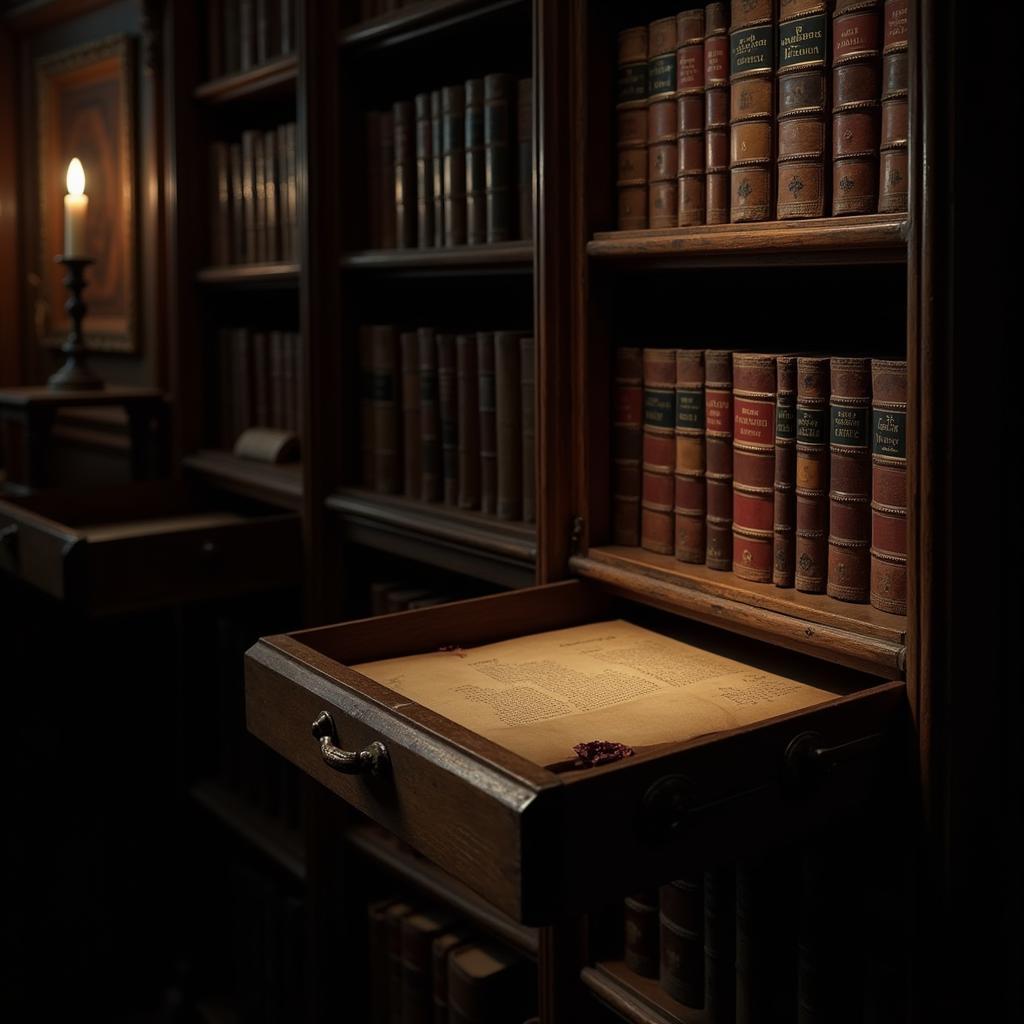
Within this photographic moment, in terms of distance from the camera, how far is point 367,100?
2.11 metres

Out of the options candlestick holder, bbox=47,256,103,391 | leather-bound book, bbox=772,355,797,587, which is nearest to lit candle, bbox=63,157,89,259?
candlestick holder, bbox=47,256,103,391

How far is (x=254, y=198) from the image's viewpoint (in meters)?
2.34

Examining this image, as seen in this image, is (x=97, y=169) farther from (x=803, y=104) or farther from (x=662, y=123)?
(x=803, y=104)

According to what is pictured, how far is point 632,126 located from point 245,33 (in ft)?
3.69

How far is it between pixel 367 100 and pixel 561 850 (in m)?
1.56

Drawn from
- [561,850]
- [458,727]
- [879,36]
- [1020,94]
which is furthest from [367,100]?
[561,850]

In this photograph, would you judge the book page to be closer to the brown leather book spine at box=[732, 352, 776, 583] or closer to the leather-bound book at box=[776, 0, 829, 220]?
the brown leather book spine at box=[732, 352, 776, 583]

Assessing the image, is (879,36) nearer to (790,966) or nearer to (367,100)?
(790,966)

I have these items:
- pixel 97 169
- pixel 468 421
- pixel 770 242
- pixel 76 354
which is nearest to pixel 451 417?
pixel 468 421

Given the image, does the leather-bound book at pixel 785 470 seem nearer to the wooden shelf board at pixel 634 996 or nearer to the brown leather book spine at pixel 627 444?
the brown leather book spine at pixel 627 444

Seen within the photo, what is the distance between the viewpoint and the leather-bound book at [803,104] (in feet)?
4.00

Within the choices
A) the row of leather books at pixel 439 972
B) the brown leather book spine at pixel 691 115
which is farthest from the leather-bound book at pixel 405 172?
the row of leather books at pixel 439 972

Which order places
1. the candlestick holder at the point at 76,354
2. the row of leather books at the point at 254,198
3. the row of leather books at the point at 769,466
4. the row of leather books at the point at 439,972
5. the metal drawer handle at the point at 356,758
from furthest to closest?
the candlestick holder at the point at 76,354 < the row of leather books at the point at 254,198 < the row of leather books at the point at 439,972 < the row of leather books at the point at 769,466 < the metal drawer handle at the point at 356,758

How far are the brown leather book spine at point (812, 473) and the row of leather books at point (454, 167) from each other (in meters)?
0.50
